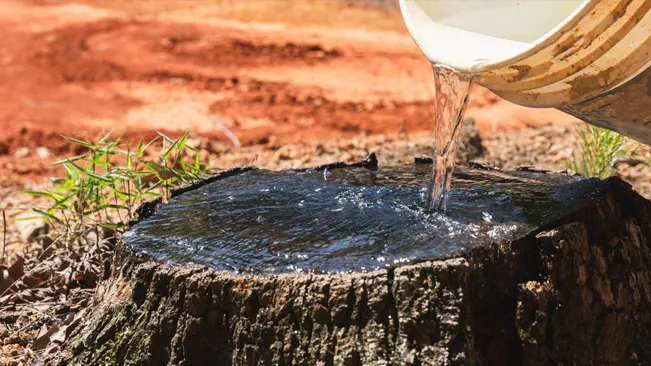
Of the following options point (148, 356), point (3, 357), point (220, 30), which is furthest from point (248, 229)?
point (220, 30)

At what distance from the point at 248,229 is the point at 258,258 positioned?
0.22 m

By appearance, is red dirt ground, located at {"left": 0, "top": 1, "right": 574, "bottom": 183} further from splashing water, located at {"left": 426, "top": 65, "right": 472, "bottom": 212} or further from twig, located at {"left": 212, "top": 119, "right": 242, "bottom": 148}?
splashing water, located at {"left": 426, "top": 65, "right": 472, "bottom": 212}

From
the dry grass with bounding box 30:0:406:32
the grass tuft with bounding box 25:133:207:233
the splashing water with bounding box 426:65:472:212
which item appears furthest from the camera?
the dry grass with bounding box 30:0:406:32

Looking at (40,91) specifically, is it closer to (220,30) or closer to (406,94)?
(220,30)

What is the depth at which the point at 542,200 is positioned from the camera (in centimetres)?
286

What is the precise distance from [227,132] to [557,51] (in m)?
4.76

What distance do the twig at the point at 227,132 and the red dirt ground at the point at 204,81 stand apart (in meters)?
0.02

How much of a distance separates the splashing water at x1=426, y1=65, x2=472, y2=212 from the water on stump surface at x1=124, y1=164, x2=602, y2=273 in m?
0.05

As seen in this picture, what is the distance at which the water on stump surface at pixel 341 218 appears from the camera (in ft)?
8.31

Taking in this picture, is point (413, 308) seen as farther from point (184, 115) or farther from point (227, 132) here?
point (184, 115)

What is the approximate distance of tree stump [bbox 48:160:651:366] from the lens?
239 cm

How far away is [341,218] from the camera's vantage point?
9.23 feet

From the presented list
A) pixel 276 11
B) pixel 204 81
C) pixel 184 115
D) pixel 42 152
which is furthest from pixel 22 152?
pixel 276 11

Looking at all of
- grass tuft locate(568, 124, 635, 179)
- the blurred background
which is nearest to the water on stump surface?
the blurred background
